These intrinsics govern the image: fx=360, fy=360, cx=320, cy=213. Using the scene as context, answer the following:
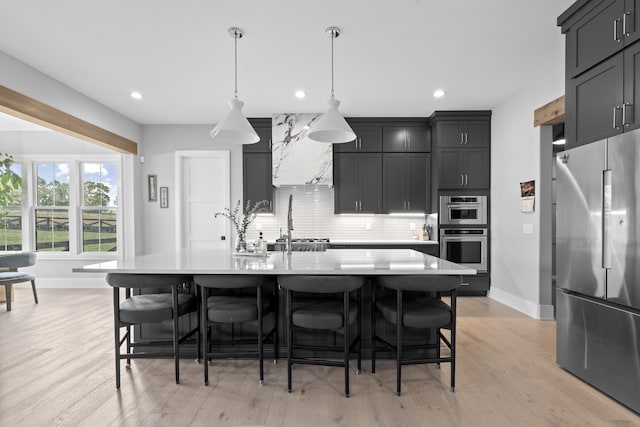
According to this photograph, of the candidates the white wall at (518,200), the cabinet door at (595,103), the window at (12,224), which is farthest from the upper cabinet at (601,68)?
the window at (12,224)

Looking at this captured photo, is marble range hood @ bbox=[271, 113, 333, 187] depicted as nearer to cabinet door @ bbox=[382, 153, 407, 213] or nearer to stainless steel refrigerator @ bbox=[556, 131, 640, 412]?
cabinet door @ bbox=[382, 153, 407, 213]

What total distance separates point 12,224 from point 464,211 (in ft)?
25.5

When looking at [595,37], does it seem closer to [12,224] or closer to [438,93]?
[438,93]

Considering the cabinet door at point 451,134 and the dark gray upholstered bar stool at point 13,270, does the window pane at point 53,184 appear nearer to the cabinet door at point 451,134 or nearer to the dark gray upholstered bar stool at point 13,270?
the dark gray upholstered bar stool at point 13,270

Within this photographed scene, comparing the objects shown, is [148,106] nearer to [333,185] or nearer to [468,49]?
[333,185]

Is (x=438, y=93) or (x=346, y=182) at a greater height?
(x=438, y=93)

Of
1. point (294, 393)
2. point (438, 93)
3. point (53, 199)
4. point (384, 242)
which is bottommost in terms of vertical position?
point (294, 393)

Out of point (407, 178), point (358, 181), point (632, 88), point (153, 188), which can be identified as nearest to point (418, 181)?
point (407, 178)

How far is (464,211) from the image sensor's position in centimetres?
546

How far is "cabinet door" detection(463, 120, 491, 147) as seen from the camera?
5484 mm

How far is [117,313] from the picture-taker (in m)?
2.57

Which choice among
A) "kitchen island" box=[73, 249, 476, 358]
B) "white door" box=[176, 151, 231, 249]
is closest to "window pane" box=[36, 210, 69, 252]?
"white door" box=[176, 151, 231, 249]

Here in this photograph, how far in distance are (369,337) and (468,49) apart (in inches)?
113

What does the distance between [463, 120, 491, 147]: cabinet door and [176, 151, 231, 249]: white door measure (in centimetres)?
396
